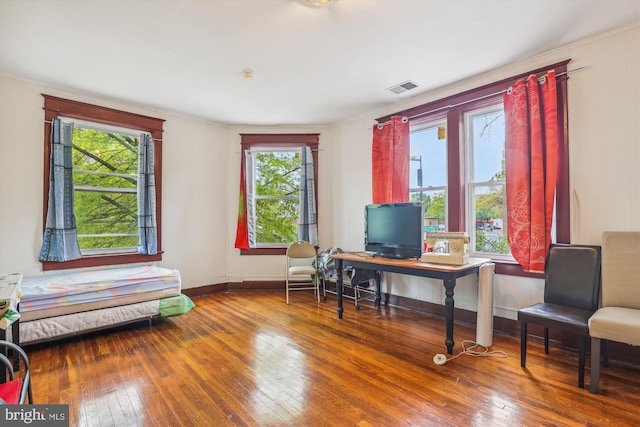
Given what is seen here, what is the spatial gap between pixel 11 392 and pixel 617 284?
3.61 m

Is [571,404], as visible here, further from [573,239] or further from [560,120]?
[560,120]

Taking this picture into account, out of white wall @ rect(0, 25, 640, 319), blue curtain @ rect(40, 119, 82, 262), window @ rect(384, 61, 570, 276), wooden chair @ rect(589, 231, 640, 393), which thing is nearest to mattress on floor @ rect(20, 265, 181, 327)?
blue curtain @ rect(40, 119, 82, 262)

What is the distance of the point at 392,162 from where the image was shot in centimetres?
397

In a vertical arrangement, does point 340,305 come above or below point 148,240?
below

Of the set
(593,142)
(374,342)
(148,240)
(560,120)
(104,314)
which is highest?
(560,120)

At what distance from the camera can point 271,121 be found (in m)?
4.81

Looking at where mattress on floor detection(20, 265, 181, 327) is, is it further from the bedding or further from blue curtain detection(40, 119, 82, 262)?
blue curtain detection(40, 119, 82, 262)

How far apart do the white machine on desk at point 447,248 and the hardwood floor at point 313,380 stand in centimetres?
75

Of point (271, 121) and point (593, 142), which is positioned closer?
point (593, 142)

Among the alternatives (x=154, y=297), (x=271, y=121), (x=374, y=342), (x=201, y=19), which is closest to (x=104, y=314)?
(x=154, y=297)

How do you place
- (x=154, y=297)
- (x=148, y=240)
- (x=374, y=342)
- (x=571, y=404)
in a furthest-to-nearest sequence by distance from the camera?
(x=148, y=240) → (x=154, y=297) → (x=374, y=342) → (x=571, y=404)

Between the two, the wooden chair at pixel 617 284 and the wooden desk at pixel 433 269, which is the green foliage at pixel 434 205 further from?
the wooden chair at pixel 617 284

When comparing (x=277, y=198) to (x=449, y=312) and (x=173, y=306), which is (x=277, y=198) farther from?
(x=449, y=312)

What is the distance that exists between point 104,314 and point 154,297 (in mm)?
463
